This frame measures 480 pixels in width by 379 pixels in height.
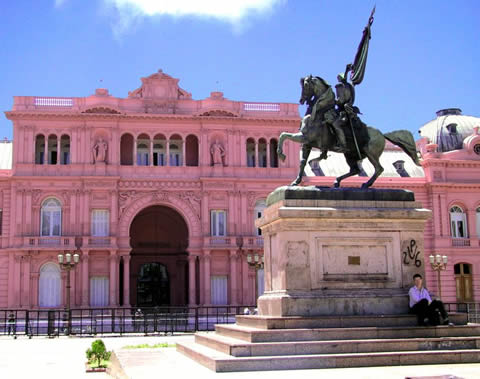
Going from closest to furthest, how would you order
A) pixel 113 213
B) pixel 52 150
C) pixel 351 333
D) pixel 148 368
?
pixel 148 368 < pixel 351 333 < pixel 113 213 < pixel 52 150

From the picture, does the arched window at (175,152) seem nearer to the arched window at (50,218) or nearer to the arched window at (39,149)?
the arched window at (50,218)

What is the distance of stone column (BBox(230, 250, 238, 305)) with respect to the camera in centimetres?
4619

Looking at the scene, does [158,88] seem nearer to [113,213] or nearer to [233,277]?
[113,213]

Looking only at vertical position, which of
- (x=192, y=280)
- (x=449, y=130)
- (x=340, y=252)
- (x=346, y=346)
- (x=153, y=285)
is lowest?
(x=346, y=346)

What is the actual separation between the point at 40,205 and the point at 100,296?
7.35 metres

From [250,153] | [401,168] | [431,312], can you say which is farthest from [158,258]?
[431,312]

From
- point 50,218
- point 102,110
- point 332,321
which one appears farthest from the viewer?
point 102,110

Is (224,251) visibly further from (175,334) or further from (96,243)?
(175,334)

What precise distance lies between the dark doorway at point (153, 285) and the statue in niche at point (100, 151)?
9.63m

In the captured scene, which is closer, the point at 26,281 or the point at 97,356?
the point at 97,356

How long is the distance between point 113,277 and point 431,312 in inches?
1351

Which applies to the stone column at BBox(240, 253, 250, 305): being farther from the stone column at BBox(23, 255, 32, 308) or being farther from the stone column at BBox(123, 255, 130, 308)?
the stone column at BBox(23, 255, 32, 308)

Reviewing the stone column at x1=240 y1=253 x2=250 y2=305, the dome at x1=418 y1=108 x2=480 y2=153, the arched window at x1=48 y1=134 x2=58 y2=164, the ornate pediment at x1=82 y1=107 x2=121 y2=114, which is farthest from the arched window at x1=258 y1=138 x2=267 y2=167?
the dome at x1=418 y1=108 x2=480 y2=153

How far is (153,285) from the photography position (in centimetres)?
5194
